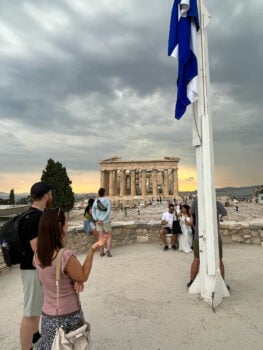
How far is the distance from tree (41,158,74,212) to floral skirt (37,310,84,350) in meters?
26.3

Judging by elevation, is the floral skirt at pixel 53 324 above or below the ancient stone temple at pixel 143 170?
below

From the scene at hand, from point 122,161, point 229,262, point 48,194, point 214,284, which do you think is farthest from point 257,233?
point 122,161

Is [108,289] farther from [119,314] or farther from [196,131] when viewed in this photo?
[196,131]

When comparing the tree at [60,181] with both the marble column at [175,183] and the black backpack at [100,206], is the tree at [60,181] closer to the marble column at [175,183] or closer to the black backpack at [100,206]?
the black backpack at [100,206]

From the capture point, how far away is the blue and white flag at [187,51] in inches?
157

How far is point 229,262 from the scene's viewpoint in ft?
18.9

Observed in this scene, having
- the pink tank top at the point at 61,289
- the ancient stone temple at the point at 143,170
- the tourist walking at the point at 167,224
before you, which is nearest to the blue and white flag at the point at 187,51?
the pink tank top at the point at 61,289

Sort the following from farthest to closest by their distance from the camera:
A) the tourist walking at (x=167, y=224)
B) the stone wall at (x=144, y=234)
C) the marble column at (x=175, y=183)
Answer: the marble column at (x=175, y=183), the tourist walking at (x=167, y=224), the stone wall at (x=144, y=234)

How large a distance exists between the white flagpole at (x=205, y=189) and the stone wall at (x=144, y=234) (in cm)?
363

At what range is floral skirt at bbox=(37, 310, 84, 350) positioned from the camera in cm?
202

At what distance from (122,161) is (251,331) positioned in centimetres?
5934

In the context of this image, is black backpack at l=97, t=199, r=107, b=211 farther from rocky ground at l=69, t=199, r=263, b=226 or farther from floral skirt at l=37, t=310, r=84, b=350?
rocky ground at l=69, t=199, r=263, b=226

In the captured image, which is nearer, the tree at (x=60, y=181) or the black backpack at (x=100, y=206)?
the black backpack at (x=100, y=206)

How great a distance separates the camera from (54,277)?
6.66ft
